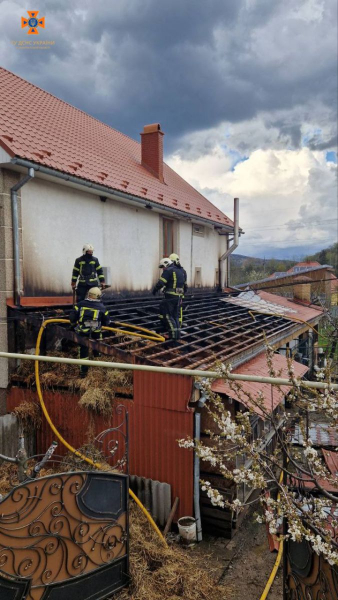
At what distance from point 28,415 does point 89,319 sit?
215cm

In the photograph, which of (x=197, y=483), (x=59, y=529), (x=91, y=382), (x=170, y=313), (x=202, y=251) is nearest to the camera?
(x=59, y=529)

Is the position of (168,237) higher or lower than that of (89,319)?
higher

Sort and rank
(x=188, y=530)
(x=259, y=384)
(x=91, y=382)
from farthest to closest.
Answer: (x=259, y=384)
(x=91, y=382)
(x=188, y=530)

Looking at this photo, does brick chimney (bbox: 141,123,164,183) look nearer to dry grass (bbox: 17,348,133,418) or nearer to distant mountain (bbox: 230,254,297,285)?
dry grass (bbox: 17,348,133,418)

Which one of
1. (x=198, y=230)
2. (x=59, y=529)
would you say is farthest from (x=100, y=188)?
(x=59, y=529)

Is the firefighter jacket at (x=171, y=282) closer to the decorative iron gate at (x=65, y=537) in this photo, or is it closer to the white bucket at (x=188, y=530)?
the white bucket at (x=188, y=530)

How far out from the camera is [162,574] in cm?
489

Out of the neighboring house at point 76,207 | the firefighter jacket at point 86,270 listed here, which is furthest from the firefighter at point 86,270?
the neighboring house at point 76,207

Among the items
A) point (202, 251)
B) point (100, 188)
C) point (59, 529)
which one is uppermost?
point (100, 188)

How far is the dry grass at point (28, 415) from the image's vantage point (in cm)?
728

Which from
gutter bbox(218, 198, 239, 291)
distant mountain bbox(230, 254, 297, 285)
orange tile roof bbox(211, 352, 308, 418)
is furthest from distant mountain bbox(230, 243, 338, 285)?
orange tile roof bbox(211, 352, 308, 418)

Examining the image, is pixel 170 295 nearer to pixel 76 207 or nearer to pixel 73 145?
pixel 76 207

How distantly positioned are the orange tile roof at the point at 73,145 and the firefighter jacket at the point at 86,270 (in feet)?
6.57

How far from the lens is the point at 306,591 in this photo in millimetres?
3355
